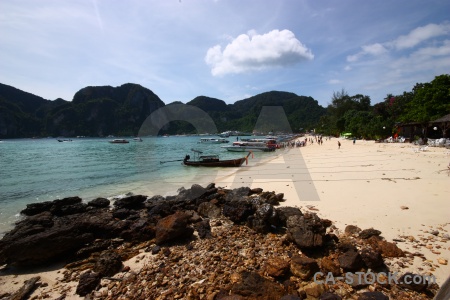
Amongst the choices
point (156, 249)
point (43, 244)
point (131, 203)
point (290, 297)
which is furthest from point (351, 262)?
point (131, 203)

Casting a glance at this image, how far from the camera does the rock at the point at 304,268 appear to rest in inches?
162

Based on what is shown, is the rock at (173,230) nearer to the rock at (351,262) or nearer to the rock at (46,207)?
the rock at (351,262)

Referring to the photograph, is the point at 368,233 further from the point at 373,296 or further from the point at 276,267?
the point at 276,267

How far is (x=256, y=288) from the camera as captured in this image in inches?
145

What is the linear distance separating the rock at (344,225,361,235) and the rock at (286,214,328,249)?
3.34ft

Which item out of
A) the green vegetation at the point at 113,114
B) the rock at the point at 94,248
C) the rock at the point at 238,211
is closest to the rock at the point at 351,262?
the rock at the point at 238,211

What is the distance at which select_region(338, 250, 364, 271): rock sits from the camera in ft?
13.7

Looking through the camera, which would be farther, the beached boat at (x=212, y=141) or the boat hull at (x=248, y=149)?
the beached boat at (x=212, y=141)

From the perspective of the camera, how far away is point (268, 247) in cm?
520

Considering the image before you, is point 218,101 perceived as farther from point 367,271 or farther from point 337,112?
point 367,271

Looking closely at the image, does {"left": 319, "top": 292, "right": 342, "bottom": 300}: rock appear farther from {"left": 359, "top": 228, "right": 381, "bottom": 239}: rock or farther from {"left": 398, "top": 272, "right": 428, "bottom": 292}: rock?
{"left": 359, "top": 228, "right": 381, "bottom": 239}: rock

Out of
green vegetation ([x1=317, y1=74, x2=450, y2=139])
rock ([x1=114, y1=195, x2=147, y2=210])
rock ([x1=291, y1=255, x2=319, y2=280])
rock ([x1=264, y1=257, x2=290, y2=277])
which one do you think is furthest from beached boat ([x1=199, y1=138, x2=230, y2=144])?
rock ([x1=291, y1=255, x2=319, y2=280])

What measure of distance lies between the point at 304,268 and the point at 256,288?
1129 millimetres

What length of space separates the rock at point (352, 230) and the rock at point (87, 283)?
246 inches
